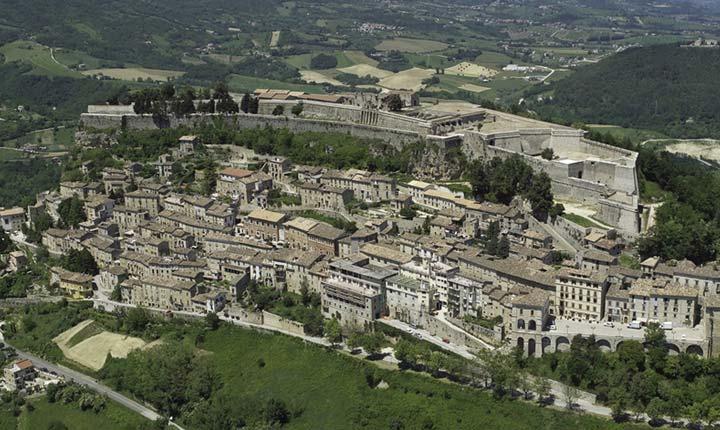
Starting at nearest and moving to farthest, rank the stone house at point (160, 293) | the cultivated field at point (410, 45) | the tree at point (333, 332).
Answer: the tree at point (333, 332) → the stone house at point (160, 293) → the cultivated field at point (410, 45)

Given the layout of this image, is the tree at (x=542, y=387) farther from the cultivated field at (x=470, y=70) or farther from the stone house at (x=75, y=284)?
the cultivated field at (x=470, y=70)

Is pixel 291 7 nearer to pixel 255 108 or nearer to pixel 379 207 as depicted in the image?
pixel 255 108

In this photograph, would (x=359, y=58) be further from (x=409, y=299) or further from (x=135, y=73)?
(x=409, y=299)

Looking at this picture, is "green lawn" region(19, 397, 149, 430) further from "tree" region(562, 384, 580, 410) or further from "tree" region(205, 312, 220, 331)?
"tree" region(562, 384, 580, 410)

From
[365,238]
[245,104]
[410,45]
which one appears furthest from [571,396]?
[410,45]

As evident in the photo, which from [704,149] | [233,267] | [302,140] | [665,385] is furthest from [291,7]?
[665,385]

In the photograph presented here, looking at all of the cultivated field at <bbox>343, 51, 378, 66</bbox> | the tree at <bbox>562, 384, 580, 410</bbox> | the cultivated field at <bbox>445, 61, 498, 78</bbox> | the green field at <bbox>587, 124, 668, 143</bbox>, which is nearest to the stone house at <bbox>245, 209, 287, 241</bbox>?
the tree at <bbox>562, 384, 580, 410</bbox>

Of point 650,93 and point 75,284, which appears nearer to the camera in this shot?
point 75,284

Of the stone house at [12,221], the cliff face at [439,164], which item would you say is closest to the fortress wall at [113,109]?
the stone house at [12,221]
